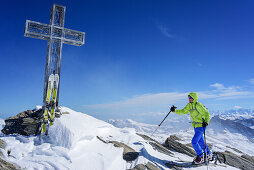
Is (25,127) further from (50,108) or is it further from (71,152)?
(71,152)

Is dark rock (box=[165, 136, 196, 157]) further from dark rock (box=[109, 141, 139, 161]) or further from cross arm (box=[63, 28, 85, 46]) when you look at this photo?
cross arm (box=[63, 28, 85, 46])

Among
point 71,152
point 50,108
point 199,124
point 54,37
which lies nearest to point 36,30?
point 54,37

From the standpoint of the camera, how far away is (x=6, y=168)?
5.25 m

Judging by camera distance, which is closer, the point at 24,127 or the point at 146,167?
the point at 146,167

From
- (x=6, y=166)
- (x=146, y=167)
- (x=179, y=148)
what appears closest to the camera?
(x=6, y=166)

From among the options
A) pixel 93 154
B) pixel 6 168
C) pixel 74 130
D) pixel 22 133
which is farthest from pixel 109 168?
pixel 22 133

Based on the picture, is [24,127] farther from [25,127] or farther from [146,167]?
[146,167]

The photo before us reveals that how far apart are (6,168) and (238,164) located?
12.3m

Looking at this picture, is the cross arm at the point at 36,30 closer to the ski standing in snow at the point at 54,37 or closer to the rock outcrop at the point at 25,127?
the ski standing in snow at the point at 54,37

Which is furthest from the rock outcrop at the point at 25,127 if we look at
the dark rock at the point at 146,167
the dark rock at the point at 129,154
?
the dark rock at the point at 146,167

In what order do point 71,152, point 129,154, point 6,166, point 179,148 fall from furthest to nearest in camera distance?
1. point 179,148
2. point 129,154
3. point 71,152
4. point 6,166

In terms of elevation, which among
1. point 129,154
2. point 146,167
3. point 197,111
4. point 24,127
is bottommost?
point 146,167

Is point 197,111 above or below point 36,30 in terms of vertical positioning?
below

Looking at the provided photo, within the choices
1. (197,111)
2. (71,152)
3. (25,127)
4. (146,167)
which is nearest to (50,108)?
(25,127)
